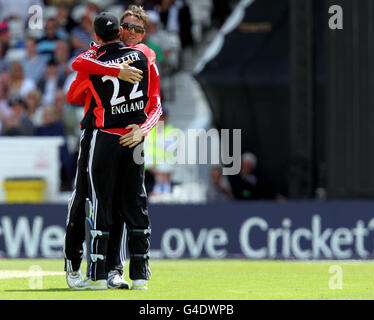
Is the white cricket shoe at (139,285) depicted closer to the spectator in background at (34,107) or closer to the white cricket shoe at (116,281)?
the white cricket shoe at (116,281)

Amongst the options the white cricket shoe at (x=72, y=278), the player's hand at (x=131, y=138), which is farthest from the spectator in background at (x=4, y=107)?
the player's hand at (x=131, y=138)

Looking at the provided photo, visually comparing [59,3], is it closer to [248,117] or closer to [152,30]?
[152,30]

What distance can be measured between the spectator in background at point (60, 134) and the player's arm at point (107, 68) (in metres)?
7.14

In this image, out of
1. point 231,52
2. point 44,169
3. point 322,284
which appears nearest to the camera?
point 322,284

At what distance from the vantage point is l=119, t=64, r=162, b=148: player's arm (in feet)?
26.6

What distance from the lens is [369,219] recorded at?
44.2ft

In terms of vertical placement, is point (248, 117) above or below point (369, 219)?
above

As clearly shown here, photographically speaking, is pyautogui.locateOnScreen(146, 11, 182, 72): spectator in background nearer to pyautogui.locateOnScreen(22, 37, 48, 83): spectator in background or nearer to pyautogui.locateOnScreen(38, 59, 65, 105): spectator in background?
pyautogui.locateOnScreen(38, 59, 65, 105): spectator in background

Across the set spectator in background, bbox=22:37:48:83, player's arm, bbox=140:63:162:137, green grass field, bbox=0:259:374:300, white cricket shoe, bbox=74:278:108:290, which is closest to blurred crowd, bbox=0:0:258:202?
spectator in background, bbox=22:37:48:83

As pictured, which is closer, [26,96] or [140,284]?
[140,284]

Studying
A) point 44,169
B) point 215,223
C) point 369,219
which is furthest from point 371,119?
point 44,169

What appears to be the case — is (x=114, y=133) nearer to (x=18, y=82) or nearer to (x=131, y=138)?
(x=131, y=138)

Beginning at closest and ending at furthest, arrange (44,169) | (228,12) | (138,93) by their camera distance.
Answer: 1. (138,93)
2. (44,169)
3. (228,12)

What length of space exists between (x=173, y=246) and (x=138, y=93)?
5.82 metres
